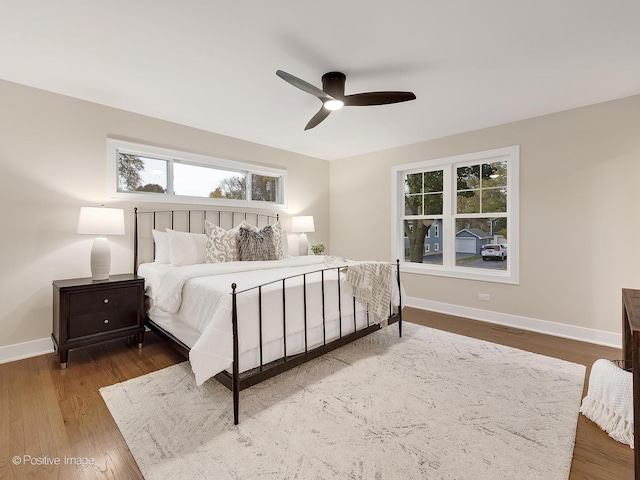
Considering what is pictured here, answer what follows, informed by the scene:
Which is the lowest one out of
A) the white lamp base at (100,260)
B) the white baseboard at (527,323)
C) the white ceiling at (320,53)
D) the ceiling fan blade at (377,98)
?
the white baseboard at (527,323)

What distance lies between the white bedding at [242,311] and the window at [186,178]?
110 cm

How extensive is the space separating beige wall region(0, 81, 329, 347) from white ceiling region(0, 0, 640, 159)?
0.69 feet

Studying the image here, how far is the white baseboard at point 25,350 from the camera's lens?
2805 millimetres

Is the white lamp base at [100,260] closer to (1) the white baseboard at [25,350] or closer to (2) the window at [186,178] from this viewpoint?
(2) the window at [186,178]

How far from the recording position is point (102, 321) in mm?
2854

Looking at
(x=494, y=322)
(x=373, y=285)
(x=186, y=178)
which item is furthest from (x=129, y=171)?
(x=494, y=322)

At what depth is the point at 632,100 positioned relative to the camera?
3111 millimetres

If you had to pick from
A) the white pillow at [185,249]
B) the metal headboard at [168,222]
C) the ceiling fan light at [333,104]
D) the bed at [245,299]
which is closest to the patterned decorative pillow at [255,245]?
the bed at [245,299]

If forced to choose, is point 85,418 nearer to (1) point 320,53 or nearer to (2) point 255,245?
(2) point 255,245

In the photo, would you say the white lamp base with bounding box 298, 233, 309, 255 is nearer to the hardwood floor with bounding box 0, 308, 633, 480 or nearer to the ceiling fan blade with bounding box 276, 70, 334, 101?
the hardwood floor with bounding box 0, 308, 633, 480

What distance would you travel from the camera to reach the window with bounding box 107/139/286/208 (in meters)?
3.54

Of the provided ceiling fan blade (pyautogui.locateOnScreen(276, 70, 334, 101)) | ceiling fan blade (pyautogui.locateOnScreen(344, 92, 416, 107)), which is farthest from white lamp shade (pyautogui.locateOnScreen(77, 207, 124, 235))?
ceiling fan blade (pyautogui.locateOnScreen(344, 92, 416, 107))

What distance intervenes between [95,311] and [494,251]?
15.3ft

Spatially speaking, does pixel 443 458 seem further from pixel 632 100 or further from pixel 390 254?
pixel 632 100
